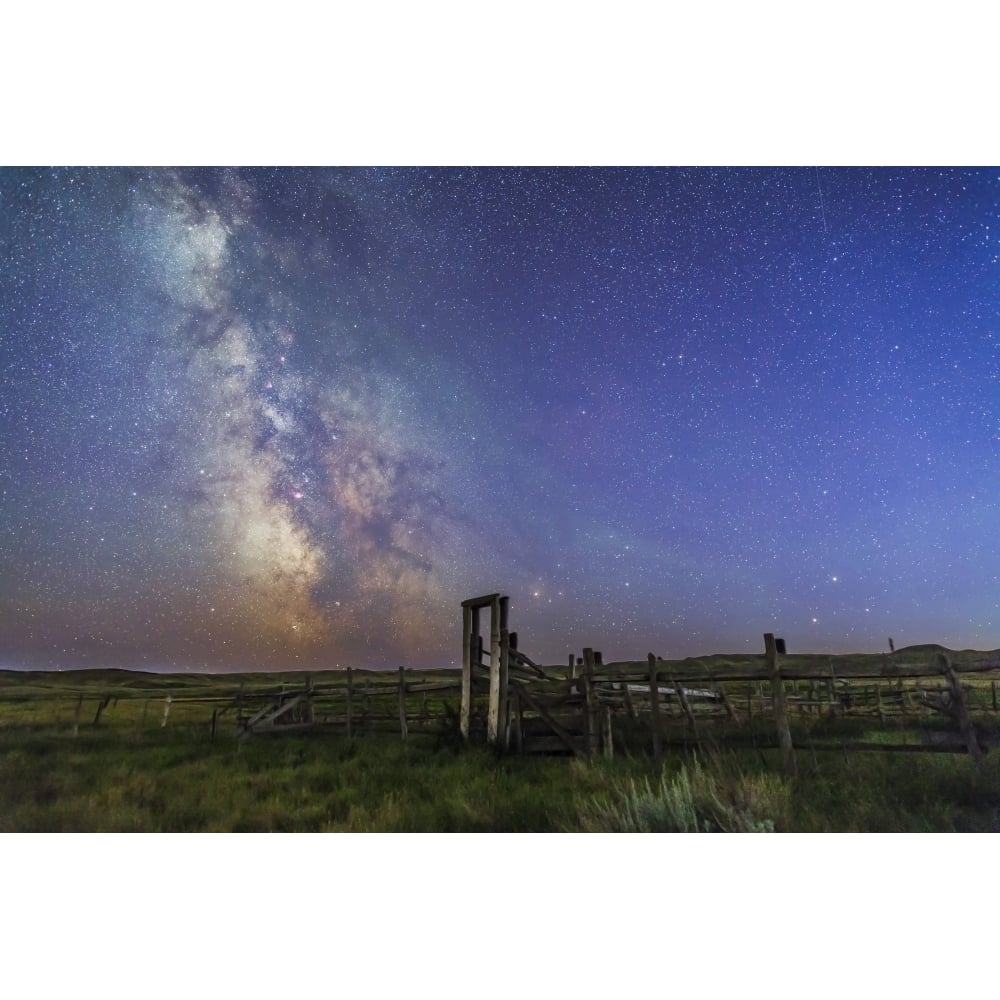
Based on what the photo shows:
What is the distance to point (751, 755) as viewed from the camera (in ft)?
24.6

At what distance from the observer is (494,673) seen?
8570 millimetres

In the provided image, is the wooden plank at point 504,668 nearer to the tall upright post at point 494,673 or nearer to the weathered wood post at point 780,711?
the tall upright post at point 494,673

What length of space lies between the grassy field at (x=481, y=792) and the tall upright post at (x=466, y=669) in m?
0.36

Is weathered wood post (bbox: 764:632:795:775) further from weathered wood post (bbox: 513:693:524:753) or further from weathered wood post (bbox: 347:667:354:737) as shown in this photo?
weathered wood post (bbox: 347:667:354:737)

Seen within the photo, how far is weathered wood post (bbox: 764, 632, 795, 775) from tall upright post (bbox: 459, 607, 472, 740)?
13.2 feet

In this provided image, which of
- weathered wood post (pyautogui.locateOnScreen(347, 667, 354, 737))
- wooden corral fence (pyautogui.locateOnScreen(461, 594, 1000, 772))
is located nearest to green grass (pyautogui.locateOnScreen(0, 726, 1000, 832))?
wooden corral fence (pyautogui.locateOnScreen(461, 594, 1000, 772))

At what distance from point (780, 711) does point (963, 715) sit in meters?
1.81

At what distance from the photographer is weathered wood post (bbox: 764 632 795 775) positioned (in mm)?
6590

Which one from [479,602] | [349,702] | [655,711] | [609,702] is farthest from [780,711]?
[349,702]

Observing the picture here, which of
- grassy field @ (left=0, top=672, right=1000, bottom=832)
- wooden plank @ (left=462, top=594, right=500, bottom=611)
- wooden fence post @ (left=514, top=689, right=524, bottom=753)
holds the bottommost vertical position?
grassy field @ (left=0, top=672, right=1000, bottom=832)

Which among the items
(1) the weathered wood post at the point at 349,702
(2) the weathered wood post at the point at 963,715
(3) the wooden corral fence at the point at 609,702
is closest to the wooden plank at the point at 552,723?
(3) the wooden corral fence at the point at 609,702

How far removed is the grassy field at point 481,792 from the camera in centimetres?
491

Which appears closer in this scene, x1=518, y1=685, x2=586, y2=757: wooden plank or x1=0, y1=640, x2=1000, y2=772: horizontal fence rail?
x1=0, y1=640, x2=1000, y2=772: horizontal fence rail
